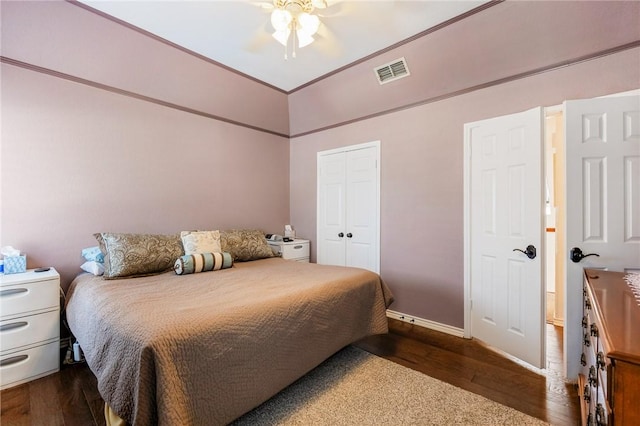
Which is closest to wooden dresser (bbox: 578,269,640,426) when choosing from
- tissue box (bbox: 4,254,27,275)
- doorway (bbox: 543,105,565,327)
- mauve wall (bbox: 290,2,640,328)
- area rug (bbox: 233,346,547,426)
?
area rug (bbox: 233,346,547,426)

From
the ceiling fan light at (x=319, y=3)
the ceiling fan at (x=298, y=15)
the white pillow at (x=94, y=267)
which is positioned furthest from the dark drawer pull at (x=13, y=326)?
the ceiling fan light at (x=319, y=3)

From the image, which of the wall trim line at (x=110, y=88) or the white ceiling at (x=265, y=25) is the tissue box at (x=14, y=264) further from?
the white ceiling at (x=265, y=25)

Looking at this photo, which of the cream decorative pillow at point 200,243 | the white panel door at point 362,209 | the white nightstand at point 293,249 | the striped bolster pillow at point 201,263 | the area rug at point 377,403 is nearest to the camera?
the area rug at point 377,403

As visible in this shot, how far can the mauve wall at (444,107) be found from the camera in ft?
6.63

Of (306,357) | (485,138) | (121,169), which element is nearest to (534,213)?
(485,138)

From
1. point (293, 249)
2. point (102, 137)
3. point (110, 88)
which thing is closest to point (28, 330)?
point (102, 137)

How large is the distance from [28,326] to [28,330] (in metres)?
0.03

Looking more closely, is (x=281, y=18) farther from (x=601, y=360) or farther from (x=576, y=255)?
(x=576, y=255)

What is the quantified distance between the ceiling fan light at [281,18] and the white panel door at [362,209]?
176cm

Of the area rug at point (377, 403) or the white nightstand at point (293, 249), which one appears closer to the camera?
the area rug at point (377, 403)

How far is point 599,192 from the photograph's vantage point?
185 cm

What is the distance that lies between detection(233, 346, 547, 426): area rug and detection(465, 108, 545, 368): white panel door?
84 cm

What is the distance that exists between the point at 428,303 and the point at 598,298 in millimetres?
1826

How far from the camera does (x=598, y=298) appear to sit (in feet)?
3.99
